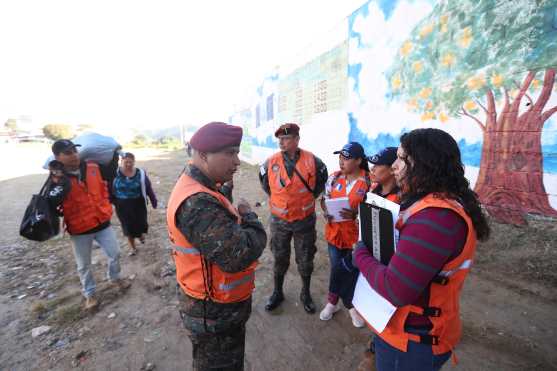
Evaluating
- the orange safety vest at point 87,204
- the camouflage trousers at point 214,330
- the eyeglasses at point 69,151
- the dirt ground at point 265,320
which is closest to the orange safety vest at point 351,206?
the dirt ground at point 265,320

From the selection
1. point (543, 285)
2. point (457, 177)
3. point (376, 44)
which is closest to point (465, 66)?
point (376, 44)

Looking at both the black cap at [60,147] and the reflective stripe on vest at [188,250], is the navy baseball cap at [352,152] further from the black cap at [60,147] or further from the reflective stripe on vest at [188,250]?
the black cap at [60,147]

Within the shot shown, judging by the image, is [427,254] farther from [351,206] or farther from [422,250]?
[351,206]

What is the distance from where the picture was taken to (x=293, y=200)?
288cm

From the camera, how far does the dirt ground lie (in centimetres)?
246

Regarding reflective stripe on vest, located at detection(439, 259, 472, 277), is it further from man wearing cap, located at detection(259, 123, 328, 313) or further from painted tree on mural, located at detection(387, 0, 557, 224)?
painted tree on mural, located at detection(387, 0, 557, 224)

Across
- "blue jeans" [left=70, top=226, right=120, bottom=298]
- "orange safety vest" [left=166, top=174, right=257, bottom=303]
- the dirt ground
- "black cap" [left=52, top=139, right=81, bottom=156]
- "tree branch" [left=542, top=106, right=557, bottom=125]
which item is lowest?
the dirt ground

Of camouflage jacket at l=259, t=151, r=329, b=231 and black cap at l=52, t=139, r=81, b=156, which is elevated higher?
black cap at l=52, t=139, r=81, b=156

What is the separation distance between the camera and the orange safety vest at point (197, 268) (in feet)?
4.55

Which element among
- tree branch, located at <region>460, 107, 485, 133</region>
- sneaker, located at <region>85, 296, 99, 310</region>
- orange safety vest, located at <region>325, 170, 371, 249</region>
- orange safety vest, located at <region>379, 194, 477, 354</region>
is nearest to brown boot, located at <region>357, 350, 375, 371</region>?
orange safety vest, located at <region>379, 194, 477, 354</region>

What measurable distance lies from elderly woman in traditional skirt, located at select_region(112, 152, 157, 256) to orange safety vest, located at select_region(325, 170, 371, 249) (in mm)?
3274

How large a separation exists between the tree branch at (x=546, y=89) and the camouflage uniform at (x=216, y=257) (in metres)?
4.22

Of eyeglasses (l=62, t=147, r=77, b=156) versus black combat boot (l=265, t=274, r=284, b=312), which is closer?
eyeglasses (l=62, t=147, r=77, b=156)

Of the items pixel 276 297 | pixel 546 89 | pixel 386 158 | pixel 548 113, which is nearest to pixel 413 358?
pixel 386 158
